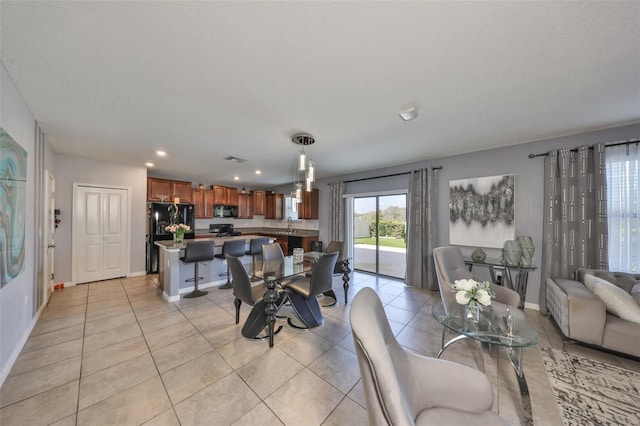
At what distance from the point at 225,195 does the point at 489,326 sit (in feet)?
22.4

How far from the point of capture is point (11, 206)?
5.86ft

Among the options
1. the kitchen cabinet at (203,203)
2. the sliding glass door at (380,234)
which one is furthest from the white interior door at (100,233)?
the sliding glass door at (380,234)

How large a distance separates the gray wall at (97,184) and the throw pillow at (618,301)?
729 cm

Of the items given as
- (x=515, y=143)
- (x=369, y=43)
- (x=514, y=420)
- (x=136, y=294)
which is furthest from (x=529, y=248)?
(x=136, y=294)

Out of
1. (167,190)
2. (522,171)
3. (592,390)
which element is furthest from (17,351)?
(522,171)

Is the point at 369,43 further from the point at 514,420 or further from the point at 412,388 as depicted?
the point at 514,420

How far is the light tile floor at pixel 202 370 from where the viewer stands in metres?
1.49

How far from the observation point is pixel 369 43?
1.42 m

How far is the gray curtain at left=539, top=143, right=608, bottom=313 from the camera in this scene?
273 cm

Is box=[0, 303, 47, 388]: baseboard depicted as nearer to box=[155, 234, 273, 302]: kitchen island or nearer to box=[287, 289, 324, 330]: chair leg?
box=[155, 234, 273, 302]: kitchen island

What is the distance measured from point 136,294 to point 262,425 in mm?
3625

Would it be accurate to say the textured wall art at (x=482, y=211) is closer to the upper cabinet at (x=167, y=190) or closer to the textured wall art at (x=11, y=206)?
the textured wall art at (x=11, y=206)

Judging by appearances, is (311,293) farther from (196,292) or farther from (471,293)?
(196,292)

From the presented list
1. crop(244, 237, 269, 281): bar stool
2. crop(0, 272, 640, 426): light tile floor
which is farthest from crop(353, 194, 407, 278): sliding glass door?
crop(244, 237, 269, 281): bar stool
